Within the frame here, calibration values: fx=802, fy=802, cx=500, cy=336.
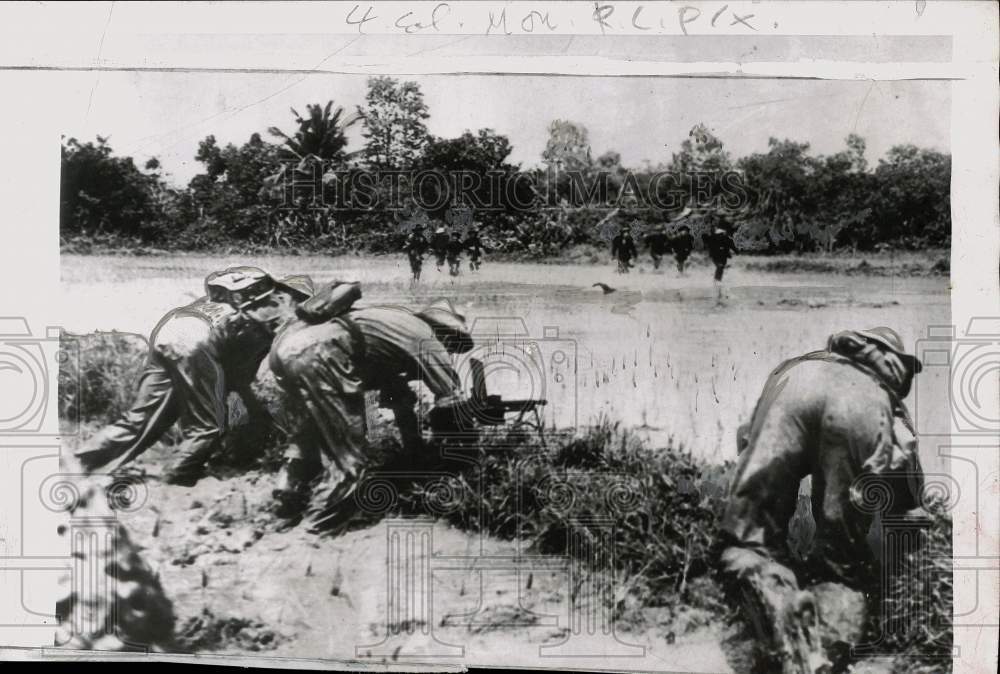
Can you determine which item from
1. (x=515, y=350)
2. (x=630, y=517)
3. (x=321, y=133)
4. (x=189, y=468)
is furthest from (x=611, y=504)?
(x=321, y=133)

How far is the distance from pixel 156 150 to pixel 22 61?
0.72 meters

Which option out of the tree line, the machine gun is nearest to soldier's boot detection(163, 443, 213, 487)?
the tree line

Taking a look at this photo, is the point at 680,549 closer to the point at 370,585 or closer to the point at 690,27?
the point at 370,585

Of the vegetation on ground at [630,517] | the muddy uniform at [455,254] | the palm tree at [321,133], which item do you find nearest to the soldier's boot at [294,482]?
the vegetation on ground at [630,517]

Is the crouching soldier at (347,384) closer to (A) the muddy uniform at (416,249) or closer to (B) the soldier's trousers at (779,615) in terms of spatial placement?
(A) the muddy uniform at (416,249)

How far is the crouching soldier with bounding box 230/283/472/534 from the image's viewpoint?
3512 millimetres

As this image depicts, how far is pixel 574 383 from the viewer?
3490 millimetres

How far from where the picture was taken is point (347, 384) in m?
3.53

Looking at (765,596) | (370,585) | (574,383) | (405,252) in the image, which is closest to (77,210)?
(405,252)

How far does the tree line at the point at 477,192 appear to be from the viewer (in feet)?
11.4

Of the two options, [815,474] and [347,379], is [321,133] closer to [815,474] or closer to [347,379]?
[347,379]

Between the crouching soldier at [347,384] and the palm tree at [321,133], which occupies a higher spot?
the palm tree at [321,133]

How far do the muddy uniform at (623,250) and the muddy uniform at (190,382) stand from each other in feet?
5.20

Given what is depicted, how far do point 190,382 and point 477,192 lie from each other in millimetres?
1524
